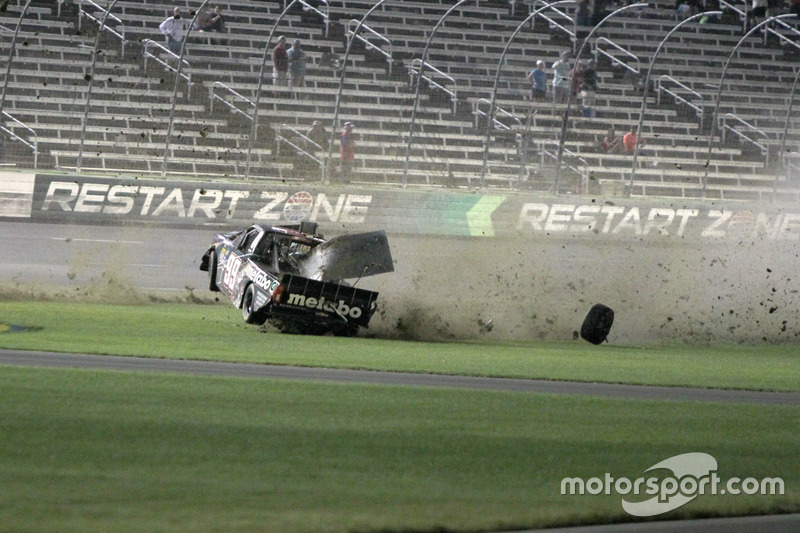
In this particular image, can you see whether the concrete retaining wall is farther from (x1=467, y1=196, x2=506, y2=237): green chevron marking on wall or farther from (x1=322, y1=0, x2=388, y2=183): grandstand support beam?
(x1=322, y1=0, x2=388, y2=183): grandstand support beam

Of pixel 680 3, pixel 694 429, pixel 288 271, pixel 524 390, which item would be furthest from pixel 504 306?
pixel 680 3

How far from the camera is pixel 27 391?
33.7 ft

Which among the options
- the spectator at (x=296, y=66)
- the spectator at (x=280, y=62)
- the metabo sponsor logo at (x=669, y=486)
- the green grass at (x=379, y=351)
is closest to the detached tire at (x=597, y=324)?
the green grass at (x=379, y=351)

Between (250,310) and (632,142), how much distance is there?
49.7 feet

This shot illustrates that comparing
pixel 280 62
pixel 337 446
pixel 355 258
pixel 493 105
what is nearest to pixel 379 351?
pixel 355 258

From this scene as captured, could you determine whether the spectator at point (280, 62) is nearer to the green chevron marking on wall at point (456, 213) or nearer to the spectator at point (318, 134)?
the spectator at point (318, 134)

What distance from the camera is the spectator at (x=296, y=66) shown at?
92.8 ft

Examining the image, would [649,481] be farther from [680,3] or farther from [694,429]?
[680,3]

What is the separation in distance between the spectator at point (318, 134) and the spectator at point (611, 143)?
6.59 metres

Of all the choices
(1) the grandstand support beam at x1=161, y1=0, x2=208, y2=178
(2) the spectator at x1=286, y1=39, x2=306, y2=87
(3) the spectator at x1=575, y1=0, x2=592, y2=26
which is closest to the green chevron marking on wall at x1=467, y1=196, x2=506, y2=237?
(2) the spectator at x1=286, y1=39, x2=306, y2=87

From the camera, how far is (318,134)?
27734 millimetres

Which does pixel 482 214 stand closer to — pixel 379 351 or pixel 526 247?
pixel 526 247

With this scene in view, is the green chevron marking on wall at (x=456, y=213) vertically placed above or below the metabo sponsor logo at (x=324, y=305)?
below

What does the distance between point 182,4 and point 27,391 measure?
67.5 ft
